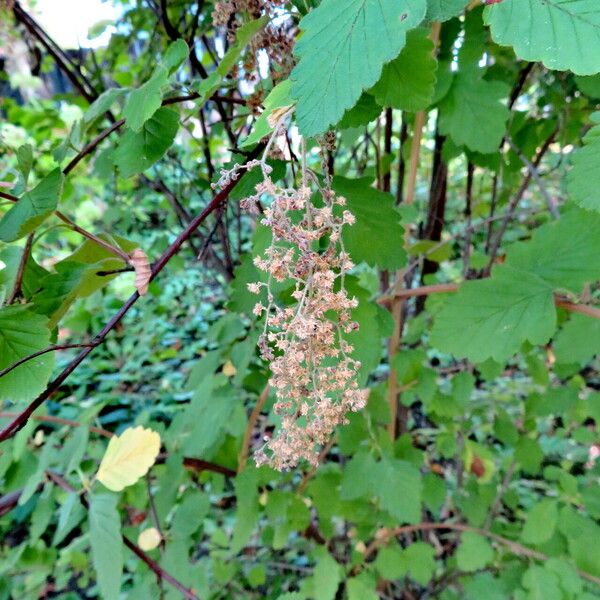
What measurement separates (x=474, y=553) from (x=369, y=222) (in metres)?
0.80

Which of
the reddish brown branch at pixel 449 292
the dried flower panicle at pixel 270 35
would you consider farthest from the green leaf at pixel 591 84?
the dried flower panicle at pixel 270 35

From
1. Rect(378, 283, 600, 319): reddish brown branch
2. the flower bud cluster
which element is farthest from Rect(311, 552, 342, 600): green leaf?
the flower bud cluster

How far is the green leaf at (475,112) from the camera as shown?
762 millimetres

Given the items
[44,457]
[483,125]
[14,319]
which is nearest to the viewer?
[14,319]

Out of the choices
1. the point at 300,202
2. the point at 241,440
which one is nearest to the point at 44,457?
the point at 241,440

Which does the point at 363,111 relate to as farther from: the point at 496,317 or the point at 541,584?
the point at 541,584

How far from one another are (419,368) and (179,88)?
2.40 feet

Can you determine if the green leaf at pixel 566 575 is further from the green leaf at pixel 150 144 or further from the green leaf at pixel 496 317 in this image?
the green leaf at pixel 150 144

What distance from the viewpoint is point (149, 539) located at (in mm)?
976

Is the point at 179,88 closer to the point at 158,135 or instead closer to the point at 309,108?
the point at 158,135

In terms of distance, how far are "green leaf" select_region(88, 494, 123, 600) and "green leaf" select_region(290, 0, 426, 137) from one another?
1.95ft

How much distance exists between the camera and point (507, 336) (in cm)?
69

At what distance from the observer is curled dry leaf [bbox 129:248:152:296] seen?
52cm

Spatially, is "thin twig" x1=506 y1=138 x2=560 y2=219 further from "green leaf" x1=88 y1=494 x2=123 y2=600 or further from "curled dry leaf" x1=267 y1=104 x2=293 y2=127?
"green leaf" x1=88 y1=494 x2=123 y2=600
